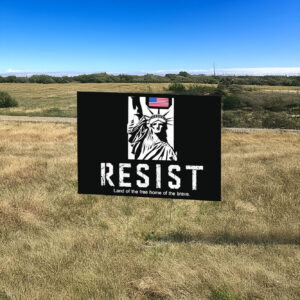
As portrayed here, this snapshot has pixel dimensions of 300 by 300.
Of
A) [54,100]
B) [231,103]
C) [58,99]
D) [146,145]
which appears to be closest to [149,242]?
[146,145]

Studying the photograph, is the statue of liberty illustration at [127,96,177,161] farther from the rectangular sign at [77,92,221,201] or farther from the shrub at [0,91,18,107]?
the shrub at [0,91,18,107]

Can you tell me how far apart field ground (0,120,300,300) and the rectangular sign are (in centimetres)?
86

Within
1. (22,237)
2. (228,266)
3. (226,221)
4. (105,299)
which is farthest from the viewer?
(226,221)

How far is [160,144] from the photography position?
431 cm

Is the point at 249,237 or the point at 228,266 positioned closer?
the point at 228,266

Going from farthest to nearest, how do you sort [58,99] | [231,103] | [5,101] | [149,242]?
[58,99] < [5,101] < [231,103] < [149,242]

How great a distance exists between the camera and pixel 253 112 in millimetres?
29141

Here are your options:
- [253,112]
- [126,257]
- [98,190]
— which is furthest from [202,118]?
[253,112]

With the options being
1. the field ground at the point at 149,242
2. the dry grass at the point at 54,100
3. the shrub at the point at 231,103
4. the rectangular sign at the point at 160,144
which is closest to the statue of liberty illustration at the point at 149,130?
the rectangular sign at the point at 160,144

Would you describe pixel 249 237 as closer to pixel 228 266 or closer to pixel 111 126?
pixel 228 266

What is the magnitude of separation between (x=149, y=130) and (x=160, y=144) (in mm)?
252

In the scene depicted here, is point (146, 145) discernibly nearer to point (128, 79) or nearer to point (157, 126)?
point (157, 126)

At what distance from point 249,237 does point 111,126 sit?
2708 mm

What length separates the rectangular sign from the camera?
427 centimetres
